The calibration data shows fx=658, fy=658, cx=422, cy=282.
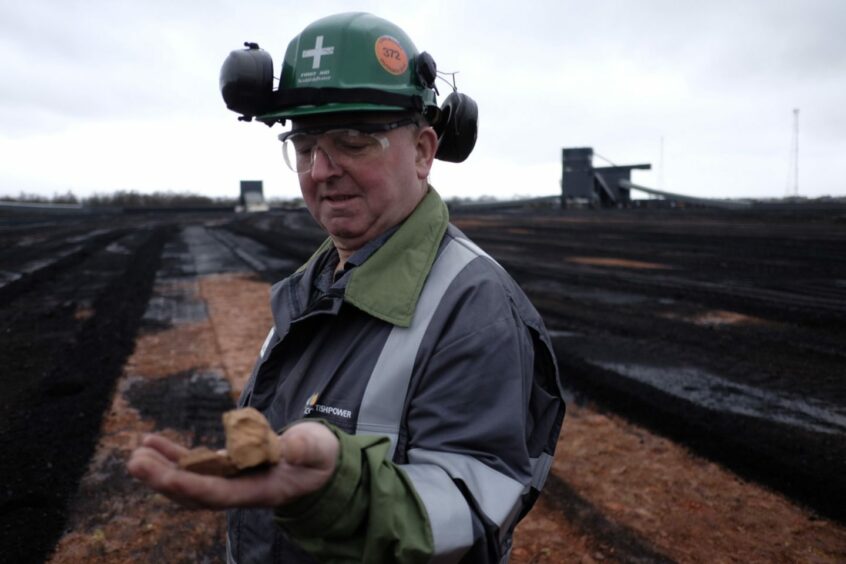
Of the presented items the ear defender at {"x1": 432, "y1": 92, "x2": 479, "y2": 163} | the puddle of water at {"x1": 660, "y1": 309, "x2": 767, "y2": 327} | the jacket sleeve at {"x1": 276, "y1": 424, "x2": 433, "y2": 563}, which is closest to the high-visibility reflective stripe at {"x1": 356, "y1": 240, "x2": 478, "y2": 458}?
the jacket sleeve at {"x1": 276, "y1": 424, "x2": 433, "y2": 563}

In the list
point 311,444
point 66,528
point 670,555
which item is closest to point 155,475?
point 311,444

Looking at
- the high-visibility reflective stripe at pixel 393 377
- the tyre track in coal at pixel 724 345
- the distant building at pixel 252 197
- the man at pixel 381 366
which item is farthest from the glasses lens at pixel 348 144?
the distant building at pixel 252 197

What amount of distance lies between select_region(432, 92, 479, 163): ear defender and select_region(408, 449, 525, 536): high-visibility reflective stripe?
1284 mm

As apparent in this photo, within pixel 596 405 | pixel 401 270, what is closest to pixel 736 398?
pixel 596 405

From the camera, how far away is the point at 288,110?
199 centimetres

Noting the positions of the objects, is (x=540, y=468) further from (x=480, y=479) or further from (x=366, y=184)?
(x=366, y=184)

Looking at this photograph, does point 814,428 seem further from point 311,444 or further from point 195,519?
point 311,444

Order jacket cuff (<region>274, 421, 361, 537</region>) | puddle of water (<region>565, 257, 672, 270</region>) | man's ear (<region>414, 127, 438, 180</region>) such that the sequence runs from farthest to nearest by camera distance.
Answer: puddle of water (<region>565, 257, 672, 270</region>), man's ear (<region>414, 127, 438, 180</region>), jacket cuff (<region>274, 421, 361, 537</region>)

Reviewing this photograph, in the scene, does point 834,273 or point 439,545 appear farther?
point 834,273

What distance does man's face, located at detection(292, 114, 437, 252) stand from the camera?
1.90 metres

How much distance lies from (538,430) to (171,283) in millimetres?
13017

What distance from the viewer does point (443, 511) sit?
1.38 metres

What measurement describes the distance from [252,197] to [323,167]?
2604 inches

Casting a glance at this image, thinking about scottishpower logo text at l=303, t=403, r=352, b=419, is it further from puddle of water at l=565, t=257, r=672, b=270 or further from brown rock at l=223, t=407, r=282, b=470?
puddle of water at l=565, t=257, r=672, b=270
